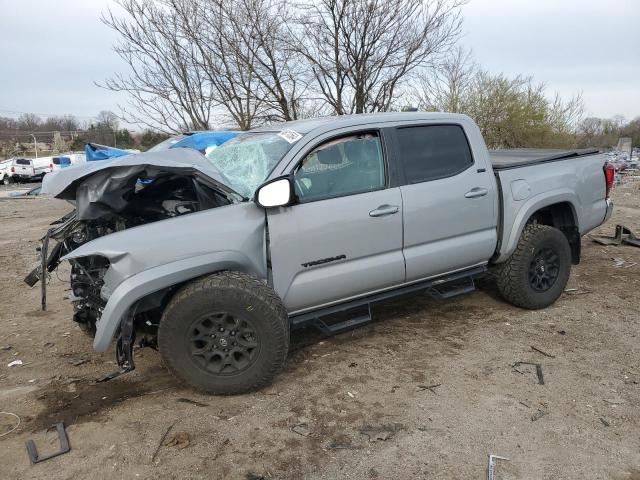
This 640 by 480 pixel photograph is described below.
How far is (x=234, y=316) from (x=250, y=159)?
125 cm

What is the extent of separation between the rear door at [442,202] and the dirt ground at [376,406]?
733 mm

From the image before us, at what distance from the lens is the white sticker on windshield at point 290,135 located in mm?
3627

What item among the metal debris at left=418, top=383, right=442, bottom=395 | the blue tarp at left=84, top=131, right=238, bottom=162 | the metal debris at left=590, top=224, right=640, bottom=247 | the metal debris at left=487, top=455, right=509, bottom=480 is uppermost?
the blue tarp at left=84, top=131, right=238, bottom=162

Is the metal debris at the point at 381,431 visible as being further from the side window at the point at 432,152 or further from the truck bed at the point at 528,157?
the truck bed at the point at 528,157

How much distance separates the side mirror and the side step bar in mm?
896

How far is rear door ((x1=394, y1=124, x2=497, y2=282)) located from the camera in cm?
391

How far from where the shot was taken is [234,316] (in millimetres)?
3215

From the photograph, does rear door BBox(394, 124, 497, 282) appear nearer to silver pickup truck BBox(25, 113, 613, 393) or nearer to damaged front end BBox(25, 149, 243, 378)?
silver pickup truck BBox(25, 113, 613, 393)

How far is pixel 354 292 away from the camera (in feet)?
12.3

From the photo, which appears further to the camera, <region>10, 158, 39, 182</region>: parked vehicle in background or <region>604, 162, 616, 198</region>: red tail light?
<region>10, 158, 39, 182</region>: parked vehicle in background

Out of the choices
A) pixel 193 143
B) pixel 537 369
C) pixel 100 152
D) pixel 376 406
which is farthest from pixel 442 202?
pixel 100 152

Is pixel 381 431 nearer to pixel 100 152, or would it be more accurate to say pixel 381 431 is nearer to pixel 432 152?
pixel 432 152

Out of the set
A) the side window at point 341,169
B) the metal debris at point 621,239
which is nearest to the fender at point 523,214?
the side window at point 341,169

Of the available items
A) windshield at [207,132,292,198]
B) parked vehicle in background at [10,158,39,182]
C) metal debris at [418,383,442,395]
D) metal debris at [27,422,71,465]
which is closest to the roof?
windshield at [207,132,292,198]
